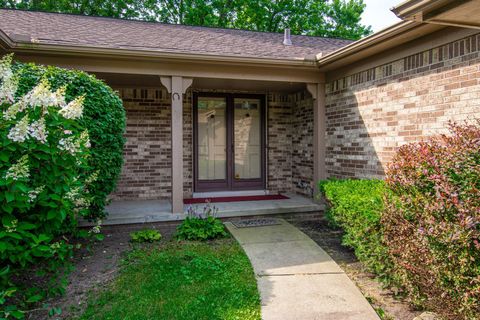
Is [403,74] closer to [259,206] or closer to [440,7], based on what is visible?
[440,7]

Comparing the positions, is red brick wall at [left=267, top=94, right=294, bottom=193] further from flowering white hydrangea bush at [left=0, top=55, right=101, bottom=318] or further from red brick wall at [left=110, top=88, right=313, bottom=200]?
flowering white hydrangea bush at [left=0, top=55, right=101, bottom=318]

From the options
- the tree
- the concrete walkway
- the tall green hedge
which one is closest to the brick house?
the tall green hedge

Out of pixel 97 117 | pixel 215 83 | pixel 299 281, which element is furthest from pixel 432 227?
pixel 215 83

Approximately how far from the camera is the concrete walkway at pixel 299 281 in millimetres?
3049

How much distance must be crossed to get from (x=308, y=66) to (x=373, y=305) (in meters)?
4.22

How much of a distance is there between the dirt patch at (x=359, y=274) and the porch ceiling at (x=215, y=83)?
9.02 feet

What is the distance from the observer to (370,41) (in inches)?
195

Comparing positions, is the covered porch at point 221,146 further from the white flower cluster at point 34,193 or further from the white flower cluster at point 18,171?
the white flower cluster at point 18,171

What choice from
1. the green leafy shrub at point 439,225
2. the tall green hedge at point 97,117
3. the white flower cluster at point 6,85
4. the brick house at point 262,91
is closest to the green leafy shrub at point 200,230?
the brick house at point 262,91

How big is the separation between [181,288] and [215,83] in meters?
4.41

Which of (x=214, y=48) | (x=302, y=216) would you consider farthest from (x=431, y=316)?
(x=214, y=48)

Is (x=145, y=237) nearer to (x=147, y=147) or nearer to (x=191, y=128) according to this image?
(x=147, y=147)

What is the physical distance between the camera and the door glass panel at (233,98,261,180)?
805 cm

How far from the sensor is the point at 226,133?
797 cm
